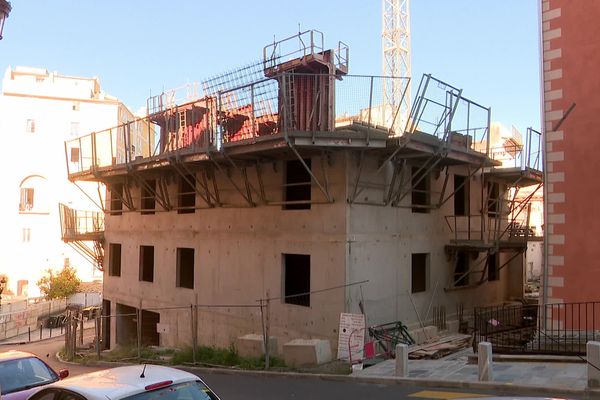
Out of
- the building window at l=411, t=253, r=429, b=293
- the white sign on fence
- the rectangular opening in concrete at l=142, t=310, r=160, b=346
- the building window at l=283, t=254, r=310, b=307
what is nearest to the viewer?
the white sign on fence

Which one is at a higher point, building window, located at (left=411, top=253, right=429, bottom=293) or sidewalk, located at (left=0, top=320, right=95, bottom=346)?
building window, located at (left=411, top=253, right=429, bottom=293)

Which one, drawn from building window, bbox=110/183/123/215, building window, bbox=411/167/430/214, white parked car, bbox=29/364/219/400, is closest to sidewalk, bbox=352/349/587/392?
building window, bbox=411/167/430/214

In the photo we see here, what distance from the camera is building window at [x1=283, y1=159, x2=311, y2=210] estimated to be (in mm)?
16448

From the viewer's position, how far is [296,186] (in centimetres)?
1656

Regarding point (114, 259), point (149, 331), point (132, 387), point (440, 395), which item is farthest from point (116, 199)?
point (132, 387)

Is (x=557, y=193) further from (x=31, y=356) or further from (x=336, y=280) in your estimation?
(x=31, y=356)

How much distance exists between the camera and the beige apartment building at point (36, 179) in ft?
178

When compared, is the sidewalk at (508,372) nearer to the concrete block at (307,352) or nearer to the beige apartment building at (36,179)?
the concrete block at (307,352)

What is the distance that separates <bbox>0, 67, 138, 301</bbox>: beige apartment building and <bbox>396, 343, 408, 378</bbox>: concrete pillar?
47725 mm

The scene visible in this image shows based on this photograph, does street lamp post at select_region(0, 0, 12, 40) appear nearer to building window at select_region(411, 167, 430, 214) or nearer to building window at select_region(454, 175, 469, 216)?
building window at select_region(411, 167, 430, 214)

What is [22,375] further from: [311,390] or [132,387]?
[311,390]

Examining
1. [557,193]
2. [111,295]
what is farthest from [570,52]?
[111,295]

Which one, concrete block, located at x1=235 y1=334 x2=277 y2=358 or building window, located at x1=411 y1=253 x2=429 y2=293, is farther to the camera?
building window, located at x1=411 y1=253 x2=429 y2=293

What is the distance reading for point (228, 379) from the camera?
510 inches
